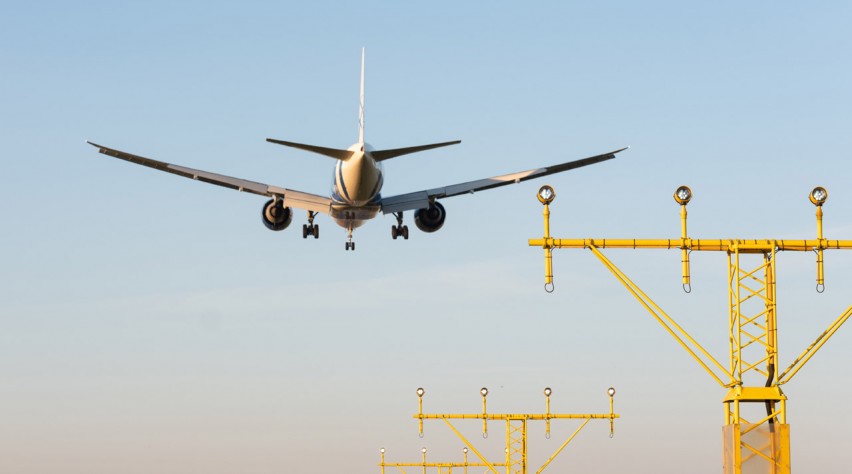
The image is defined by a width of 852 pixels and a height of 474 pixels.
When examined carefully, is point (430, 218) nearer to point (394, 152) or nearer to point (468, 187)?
point (468, 187)

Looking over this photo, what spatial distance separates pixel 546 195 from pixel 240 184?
57.8 m

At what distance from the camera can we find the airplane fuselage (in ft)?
272

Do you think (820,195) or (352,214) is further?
(352,214)

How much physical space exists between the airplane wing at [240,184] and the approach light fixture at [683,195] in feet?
170

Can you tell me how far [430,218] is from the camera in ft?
304

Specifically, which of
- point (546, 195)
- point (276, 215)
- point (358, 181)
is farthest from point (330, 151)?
point (546, 195)

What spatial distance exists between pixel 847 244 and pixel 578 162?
5413 cm

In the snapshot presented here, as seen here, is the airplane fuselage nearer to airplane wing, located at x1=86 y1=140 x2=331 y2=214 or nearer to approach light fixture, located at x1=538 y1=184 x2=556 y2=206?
airplane wing, located at x1=86 y1=140 x2=331 y2=214

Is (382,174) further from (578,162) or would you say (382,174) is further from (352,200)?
(578,162)

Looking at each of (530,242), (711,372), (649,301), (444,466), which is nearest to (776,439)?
(711,372)

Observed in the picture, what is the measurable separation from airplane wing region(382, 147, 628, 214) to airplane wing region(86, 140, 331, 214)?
4.35m

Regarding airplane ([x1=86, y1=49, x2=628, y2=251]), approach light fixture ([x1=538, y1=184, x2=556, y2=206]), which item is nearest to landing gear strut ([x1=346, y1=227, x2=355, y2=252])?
airplane ([x1=86, y1=49, x2=628, y2=251])

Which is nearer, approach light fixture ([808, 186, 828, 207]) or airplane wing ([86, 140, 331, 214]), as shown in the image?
approach light fixture ([808, 186, 828, 207])

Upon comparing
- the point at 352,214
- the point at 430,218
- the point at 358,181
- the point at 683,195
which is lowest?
the point at 683,195
